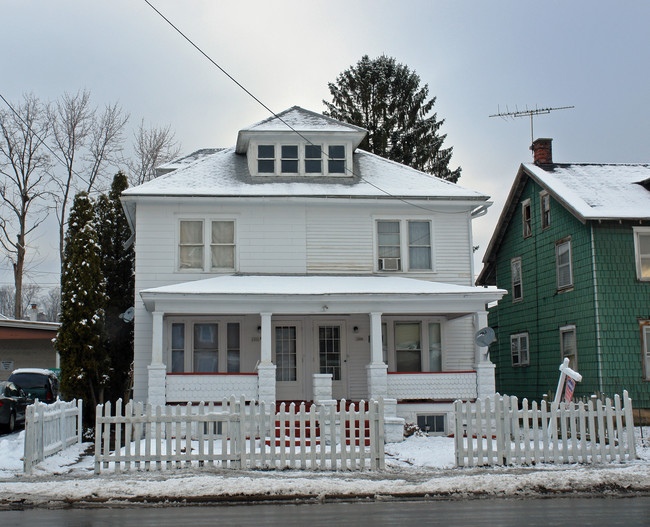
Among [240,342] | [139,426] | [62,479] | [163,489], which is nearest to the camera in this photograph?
[163,489]

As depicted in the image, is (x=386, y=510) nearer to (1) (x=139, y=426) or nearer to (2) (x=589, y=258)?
(1) (x=139, y=426)

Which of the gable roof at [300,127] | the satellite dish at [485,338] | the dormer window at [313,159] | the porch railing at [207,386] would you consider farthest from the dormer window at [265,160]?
the satellite dish at [485,338]

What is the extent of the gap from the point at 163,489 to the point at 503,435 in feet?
18.1

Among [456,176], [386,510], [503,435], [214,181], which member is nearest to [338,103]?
[456,176]

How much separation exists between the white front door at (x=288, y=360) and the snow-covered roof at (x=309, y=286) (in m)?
1.49

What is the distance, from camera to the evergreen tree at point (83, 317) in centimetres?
1928

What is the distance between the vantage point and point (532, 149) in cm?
2570

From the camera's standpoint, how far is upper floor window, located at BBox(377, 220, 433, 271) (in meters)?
20.7

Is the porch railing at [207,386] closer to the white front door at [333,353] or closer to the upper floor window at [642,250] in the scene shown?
the white front door at [333,353]

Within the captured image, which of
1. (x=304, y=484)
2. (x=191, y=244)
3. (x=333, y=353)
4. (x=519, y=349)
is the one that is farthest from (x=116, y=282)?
(x=304, y=484)

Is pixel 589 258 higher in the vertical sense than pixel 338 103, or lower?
lower

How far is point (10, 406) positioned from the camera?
61.7 feet

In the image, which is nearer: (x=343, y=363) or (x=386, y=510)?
(x=386, y=510)

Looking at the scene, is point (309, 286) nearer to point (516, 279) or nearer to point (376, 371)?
point (376, 371)
